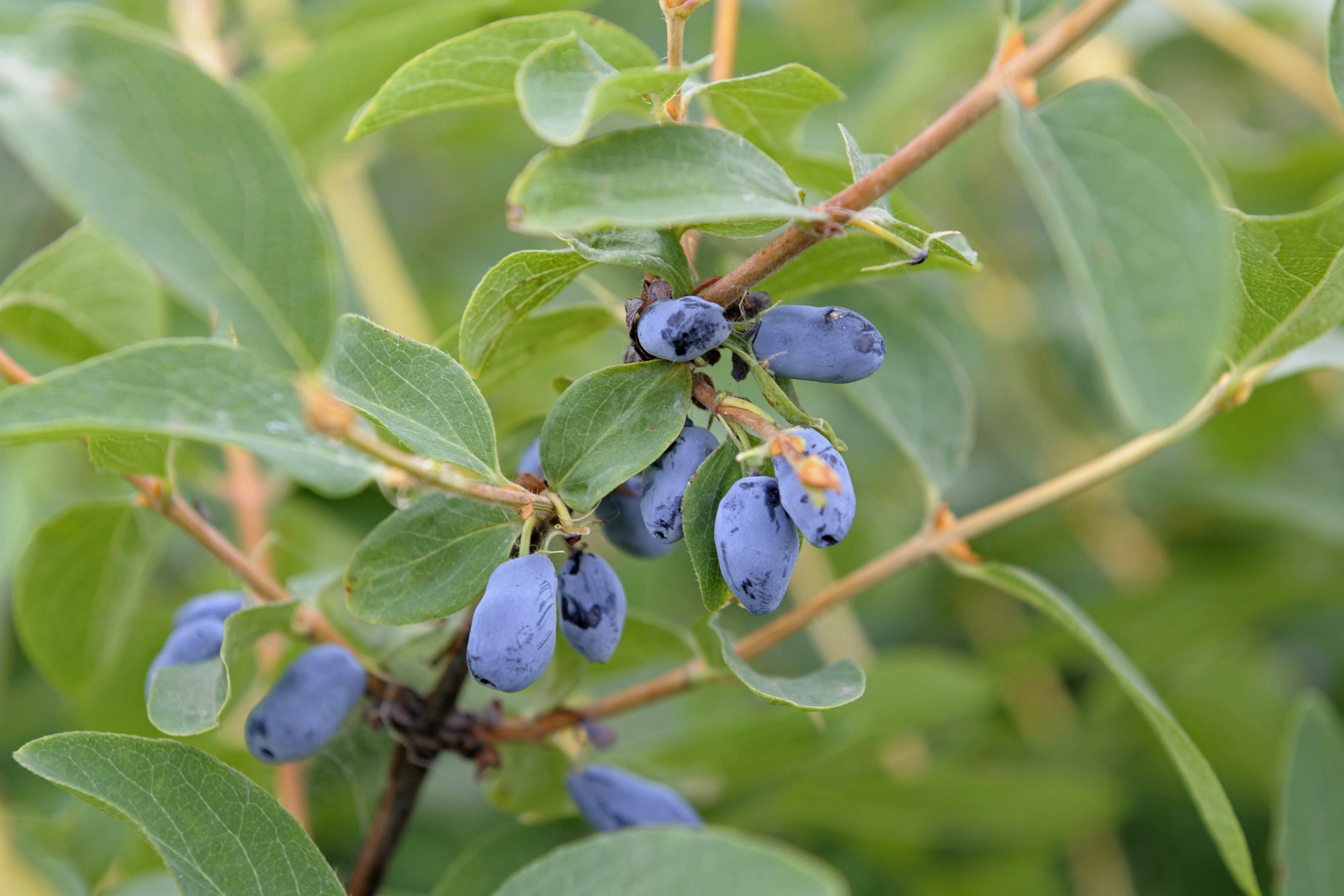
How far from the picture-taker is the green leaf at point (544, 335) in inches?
41.4

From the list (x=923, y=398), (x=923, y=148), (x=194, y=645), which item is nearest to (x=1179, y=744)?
(x=923, y=398)

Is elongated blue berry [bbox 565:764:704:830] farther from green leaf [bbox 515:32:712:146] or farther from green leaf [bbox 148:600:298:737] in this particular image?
green leaf [bbox 515:32:712:146]

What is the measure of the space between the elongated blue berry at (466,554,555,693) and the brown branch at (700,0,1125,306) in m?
0.25

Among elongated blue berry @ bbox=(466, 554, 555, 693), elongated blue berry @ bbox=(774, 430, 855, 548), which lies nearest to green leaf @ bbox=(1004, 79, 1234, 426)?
elongated blue berry @ bbox=(774, 430, 855, 548)

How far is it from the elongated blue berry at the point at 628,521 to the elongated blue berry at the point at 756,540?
18 cm

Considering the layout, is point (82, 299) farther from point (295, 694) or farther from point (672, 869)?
point (672, 869)

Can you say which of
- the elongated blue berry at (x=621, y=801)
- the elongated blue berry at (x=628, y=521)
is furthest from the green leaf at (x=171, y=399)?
the elongated blue berry at (x=621, y=801)

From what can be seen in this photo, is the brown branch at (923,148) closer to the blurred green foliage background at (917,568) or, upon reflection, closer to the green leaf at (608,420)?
the green leaf at (608,420)

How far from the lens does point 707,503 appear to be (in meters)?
0.83

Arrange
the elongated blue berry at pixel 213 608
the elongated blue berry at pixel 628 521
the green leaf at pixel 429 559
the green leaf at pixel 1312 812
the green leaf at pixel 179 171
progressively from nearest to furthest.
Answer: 1. the green leaf at pixel 179 171
2. the green leaf at pixel 429 559
3. the elongated blue berry at pixel 628 521
4. the elongated blue berry at pixel 213 608
5. the green leaf at pixel 1312 812

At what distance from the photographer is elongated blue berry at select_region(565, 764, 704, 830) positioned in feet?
3.56

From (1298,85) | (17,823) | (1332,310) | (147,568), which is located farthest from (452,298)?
(1298,85)

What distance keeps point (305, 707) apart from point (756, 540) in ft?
Result: 1.65

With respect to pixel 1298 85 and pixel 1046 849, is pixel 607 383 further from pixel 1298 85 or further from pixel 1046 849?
pixel 1298 85
